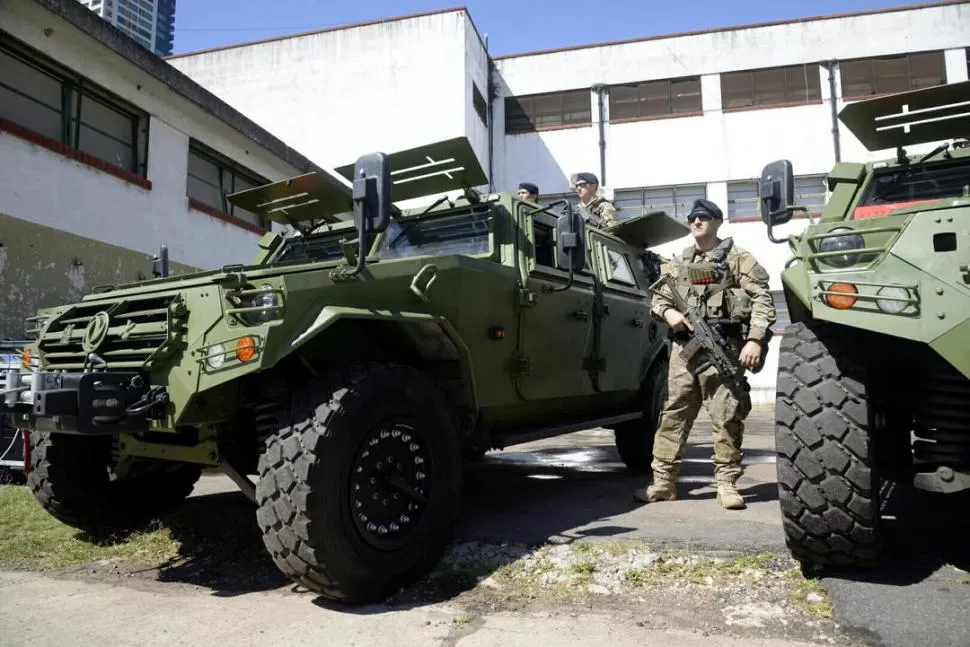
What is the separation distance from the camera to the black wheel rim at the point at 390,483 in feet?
9.70

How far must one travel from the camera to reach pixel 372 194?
3014 mm

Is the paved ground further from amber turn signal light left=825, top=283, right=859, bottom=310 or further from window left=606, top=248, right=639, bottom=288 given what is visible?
window left=606, top=248, right=639, bottom=288

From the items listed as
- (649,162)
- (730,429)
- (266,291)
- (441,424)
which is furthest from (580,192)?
(649,162)

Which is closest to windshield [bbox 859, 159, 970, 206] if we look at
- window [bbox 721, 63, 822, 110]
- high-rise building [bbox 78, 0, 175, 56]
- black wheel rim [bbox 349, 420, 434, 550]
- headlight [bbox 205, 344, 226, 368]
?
black wheel rim [bbox 349, 420, 434, 550]

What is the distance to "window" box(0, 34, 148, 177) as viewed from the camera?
7953 millimetres

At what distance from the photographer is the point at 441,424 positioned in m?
3.35

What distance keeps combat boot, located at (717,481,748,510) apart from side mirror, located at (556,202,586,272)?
159 centimetres

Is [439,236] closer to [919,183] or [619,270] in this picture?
[619,270]

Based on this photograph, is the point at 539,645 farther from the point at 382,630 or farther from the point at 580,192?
the point at 580,192

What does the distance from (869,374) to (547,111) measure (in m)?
17.1

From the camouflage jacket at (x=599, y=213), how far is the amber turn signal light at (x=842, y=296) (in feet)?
10.2

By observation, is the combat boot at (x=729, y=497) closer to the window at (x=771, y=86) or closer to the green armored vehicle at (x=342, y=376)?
the green armored vehicle at (x=342, y=376)

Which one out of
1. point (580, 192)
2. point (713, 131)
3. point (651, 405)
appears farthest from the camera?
point (713, 131)

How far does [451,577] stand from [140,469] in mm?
1747
